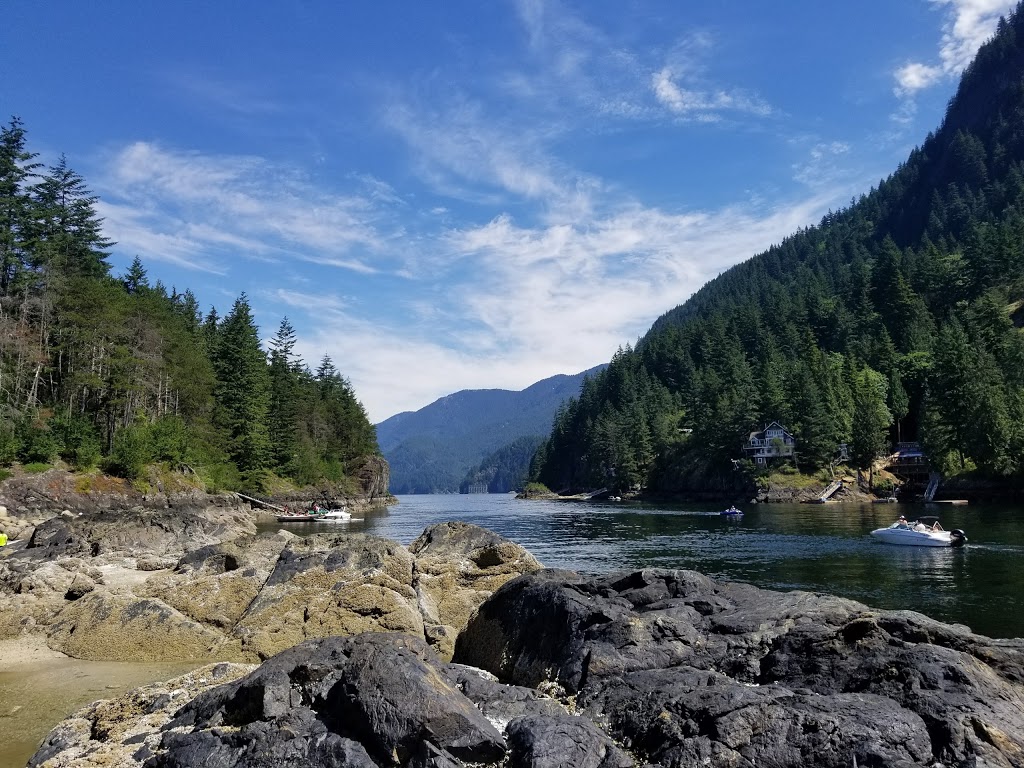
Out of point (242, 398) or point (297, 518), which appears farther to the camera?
point (242, 398)

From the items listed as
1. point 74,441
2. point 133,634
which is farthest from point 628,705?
point 74,441

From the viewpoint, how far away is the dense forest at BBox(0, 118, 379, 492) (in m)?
49.9

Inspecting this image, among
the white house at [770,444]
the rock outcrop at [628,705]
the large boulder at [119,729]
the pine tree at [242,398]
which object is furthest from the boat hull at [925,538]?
the pine tree at [242,398]

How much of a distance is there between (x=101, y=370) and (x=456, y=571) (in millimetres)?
50148

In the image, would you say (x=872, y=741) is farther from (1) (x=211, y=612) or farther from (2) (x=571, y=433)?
(2) (x=571, y=433)

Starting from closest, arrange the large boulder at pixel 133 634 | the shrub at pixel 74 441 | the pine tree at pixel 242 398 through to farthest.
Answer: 1. the large boulder at pixel 133 634
2. the shrub at pixel 74 441
3. the pine tree at pixel 242 398

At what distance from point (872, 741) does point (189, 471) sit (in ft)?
220

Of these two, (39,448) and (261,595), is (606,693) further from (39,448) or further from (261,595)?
(39,448)

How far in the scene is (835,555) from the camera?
34.8 m

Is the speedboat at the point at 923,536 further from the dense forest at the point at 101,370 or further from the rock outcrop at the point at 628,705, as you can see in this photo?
the dense forest at the point at 101,370

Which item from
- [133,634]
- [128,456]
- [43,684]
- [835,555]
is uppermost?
[128,456]

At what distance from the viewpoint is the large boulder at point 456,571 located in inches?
577

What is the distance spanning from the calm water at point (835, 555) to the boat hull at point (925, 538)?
3.10 ft

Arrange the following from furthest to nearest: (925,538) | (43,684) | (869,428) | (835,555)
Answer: (869,428) → (925,538) → (835,555) → (43,684)
